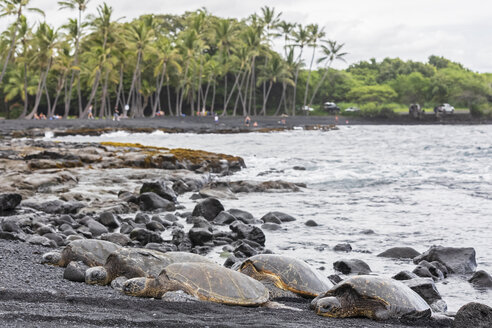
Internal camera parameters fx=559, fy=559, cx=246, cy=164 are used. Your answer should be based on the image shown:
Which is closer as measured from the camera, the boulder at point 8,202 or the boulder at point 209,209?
the boulder at point 8,202

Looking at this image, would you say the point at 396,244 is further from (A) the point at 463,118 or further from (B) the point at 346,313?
(A) the point at 463,118

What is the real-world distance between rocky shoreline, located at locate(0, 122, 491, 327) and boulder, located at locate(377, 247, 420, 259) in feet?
0.10

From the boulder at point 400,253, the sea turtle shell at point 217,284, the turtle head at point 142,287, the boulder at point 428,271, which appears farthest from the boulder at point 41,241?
the boulder at point 428,271

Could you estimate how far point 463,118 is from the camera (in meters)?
67.9

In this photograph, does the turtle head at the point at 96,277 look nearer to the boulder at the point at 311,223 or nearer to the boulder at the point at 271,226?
the boulder at the point at 271,226

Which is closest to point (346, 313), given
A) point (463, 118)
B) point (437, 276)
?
point (437, 276)

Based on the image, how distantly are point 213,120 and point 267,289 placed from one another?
4943 cm

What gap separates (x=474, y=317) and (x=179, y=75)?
189ft

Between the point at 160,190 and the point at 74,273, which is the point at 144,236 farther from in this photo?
the point at 160,190

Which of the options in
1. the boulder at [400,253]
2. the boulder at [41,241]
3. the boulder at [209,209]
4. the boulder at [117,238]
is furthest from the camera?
the boulder at [209,209]

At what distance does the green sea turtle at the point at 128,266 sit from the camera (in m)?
4.59

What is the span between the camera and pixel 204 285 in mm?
4141

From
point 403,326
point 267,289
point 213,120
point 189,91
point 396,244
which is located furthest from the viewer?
point 189,91

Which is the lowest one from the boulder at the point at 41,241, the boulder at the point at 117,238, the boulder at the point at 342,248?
the boulder at the point at 342,248
